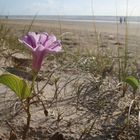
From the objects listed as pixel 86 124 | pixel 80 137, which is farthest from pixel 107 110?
pixel 80 137

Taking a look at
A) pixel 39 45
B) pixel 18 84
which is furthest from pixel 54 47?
pixel 18 84

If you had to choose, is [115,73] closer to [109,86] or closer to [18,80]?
[109,86]

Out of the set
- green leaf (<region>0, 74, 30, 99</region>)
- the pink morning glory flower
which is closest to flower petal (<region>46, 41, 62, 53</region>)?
the pink morning glory flower

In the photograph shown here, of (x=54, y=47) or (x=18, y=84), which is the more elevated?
(x=54, y=47)

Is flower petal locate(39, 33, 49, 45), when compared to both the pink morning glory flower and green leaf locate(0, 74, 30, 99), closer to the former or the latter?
the pink morning glory flower

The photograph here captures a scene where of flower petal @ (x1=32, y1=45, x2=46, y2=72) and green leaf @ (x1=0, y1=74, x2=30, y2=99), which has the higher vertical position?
flower petal @ (x1=32, y1=45, x2=46, y2=72)

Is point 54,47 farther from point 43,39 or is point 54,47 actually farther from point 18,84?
point 18,84

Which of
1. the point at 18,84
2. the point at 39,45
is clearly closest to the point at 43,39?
the point at 39,45

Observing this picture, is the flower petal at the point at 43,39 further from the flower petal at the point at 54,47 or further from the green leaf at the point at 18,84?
the green leaf at the point at 18,84

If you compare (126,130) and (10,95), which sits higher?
(10,95)
